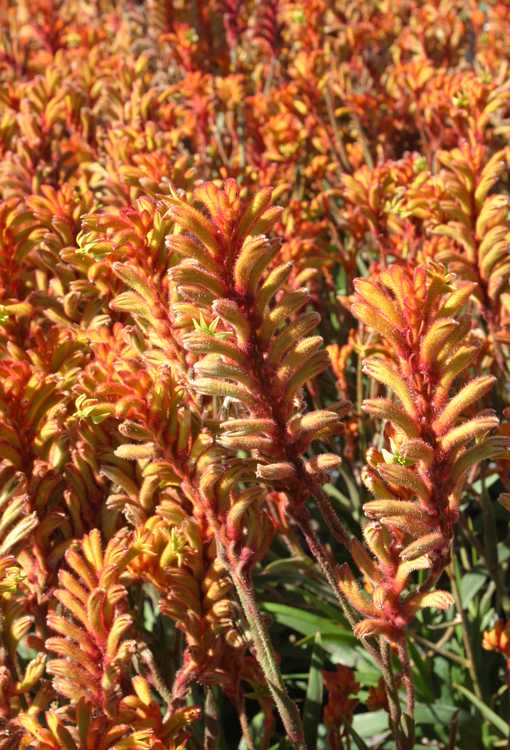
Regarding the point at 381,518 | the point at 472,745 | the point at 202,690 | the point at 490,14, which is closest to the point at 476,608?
the point at 472,745

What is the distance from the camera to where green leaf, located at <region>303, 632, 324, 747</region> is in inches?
81.3

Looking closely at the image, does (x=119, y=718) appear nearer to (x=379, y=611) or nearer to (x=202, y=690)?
(x=379, y=611)

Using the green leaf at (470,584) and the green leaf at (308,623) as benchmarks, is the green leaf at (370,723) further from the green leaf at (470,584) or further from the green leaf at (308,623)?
the green leaf at (470,584)

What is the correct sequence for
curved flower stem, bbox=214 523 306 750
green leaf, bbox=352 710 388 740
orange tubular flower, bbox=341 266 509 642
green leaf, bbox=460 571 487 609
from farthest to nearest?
1. green leaf, bbox=460 571 487 609
2. green leaf, bbox=352 710 388 740
3. curved flower stem, bbox=214 523 306 750
4. orange tubular flower, bbox=341 266 509 642

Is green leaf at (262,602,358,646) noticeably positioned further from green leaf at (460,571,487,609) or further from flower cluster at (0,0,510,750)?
green leaf at (460,571,487,609)

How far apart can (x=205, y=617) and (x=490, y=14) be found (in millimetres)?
4386

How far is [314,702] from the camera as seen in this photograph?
2086 mm

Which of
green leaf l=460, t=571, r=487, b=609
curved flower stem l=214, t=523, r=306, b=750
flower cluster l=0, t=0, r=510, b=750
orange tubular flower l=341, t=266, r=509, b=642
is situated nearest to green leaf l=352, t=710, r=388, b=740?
flower cluster l=0, t=0, r=510, b=750

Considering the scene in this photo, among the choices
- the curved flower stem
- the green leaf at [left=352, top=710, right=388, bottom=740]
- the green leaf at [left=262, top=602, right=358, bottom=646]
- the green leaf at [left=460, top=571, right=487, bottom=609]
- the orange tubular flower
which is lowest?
the green leaf at [left=352, top=710, right=388, bottom=740]

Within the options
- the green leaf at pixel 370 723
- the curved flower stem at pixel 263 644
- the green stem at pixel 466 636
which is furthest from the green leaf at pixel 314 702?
the curved flower stem at pixel 263 644

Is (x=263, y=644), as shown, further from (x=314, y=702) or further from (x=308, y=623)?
(x=308, y=623)

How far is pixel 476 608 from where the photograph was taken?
2582 millimetres

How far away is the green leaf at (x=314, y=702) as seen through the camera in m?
2.06

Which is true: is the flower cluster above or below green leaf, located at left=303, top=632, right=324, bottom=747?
above
